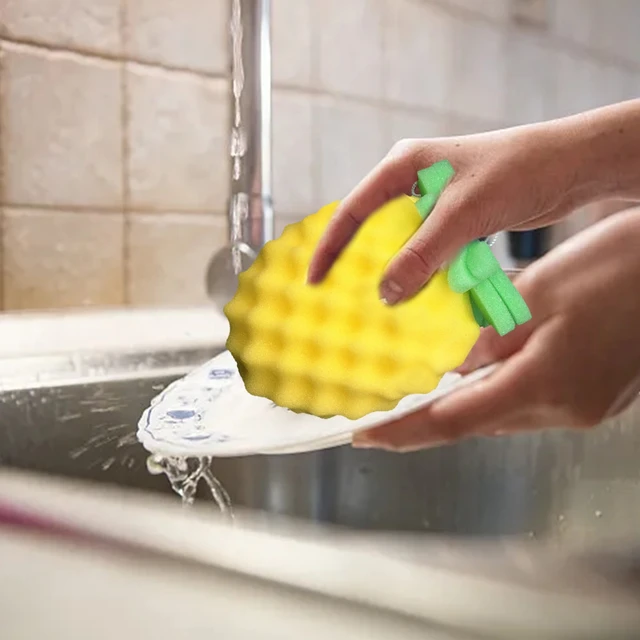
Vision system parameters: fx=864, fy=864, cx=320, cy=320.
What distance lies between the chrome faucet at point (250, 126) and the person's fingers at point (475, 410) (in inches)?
5.2

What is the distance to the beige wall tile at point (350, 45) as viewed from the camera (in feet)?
2.40

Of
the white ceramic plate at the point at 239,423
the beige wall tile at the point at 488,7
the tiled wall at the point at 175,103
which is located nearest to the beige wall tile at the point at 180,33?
the tiled wall at the point at 175,103

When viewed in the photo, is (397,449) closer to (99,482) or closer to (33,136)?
(99,482)

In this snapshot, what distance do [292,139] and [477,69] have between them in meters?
0.21

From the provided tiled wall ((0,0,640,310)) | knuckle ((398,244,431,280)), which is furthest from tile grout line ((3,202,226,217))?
knuckle ((398,244,431,280))

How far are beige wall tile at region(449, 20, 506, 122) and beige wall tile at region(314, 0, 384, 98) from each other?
3.1 inches

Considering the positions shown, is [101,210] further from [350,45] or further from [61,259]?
[350,45]

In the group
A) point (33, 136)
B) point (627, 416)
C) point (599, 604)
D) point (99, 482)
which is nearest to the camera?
point (599, 604)

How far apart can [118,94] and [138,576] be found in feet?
1.92

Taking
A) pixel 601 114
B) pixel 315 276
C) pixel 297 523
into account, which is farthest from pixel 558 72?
pixel 297 523

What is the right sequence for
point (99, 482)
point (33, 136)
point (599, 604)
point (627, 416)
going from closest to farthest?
point (599, 604), point (99, 482), point (627, 416), point (33, 136)

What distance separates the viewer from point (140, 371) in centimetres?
52

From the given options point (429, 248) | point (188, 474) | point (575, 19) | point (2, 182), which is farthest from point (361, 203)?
point (2, 182)

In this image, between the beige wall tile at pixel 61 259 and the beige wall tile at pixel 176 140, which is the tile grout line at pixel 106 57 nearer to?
the beige wall tile at pixel 176 140
